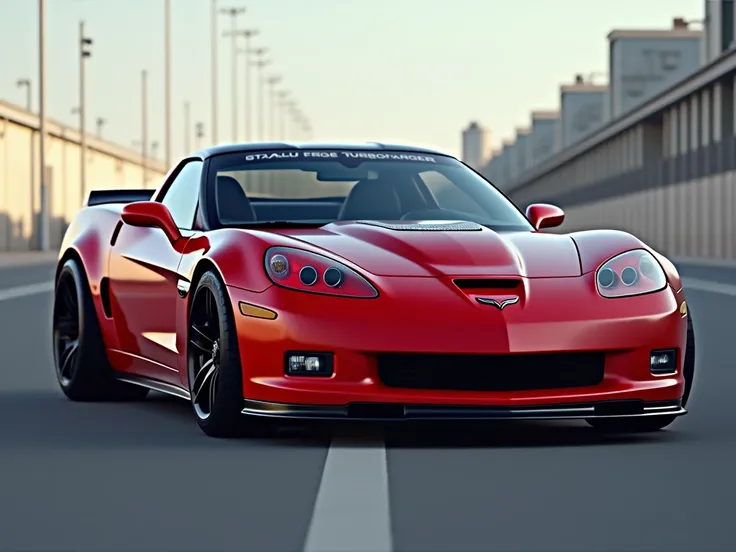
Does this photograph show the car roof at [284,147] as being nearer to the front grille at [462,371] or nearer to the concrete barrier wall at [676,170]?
the front grille at [462,371]

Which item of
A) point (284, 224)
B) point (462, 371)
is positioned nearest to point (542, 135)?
point (284, 224)

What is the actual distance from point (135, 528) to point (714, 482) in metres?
2.10

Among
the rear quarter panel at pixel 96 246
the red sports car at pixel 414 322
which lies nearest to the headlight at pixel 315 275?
the red sports car at pixel 414 322

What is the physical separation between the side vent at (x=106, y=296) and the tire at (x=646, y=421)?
2.69 meters

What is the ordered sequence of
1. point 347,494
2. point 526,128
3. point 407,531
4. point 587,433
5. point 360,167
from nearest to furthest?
point 407,531 < point 347,494 < point 587,433 < point 360,167 < point 526,128

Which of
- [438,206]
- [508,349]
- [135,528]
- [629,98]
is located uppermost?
[629,98]

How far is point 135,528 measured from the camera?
5480 millimetres

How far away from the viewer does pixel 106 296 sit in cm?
929

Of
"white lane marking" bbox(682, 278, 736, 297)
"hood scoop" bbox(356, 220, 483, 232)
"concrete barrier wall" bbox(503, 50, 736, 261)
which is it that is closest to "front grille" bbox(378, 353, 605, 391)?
"hood scoop" bbox(356, 220, 483, 232)

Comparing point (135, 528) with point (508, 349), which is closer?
point (135, 528)

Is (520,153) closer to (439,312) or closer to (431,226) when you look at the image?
(431,226)

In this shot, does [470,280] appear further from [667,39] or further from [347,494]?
[667,39]

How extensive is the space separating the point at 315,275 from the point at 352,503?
1.65 m

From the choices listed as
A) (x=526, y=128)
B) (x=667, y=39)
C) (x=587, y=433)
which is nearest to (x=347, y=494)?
(x=587, y=433)
